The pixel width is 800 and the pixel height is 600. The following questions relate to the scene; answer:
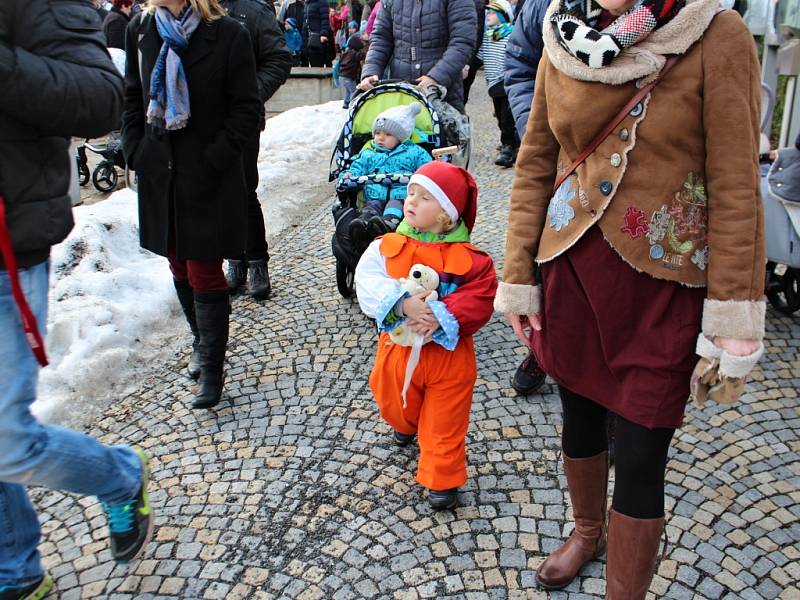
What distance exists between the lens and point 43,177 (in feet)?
6.94

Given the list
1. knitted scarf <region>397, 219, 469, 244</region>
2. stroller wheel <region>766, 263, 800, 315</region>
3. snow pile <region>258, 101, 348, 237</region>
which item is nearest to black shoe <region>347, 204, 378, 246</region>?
knitted scarf <region>397, 219, 469, 244</region>

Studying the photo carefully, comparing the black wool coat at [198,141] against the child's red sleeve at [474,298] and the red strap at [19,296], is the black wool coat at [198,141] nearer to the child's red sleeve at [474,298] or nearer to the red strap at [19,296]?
the child's red sleeve at [474,298]

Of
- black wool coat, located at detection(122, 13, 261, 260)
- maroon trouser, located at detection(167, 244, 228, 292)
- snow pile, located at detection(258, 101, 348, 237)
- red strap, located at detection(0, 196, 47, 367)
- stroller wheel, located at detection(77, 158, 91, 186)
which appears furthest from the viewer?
stroller wheel, located at detection(77, 158, 91, 186)

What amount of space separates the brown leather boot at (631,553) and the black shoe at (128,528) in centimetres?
154

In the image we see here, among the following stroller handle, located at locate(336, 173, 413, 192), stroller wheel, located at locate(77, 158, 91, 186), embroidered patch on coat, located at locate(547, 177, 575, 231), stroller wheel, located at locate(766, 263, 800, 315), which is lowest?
stroller wheel, located at locate(77, 158, 91, 186)

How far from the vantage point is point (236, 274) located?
17.1 feet

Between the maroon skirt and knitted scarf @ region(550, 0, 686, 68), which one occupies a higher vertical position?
knitted scarf @ region(550, 0, 686, 68)

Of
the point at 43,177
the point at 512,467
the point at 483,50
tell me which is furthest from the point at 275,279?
the point at 483,50

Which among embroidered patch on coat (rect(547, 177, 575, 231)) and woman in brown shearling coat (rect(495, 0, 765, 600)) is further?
embroidered patch on coat (rect(547, 177, 575, 231))

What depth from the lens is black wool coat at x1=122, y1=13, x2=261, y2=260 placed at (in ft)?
11.3

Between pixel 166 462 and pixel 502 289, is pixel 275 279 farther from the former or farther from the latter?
pixel 502 289

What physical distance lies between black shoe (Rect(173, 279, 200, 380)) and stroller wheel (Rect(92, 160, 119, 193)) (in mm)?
5725

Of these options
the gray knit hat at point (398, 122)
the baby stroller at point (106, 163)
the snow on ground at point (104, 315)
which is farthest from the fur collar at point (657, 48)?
the baby stroller at point (106, 163)

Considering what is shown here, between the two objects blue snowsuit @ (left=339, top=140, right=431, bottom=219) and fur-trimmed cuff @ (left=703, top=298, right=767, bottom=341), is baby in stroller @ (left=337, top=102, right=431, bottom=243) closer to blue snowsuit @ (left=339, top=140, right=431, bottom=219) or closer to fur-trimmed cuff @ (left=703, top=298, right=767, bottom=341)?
blue snowsuit @ (left=339, top=140, right=431, bottom=219)
